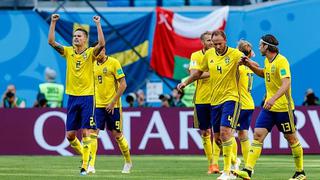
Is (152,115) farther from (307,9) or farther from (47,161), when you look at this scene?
(307,9)

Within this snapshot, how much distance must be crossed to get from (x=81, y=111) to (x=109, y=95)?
1.25 meters

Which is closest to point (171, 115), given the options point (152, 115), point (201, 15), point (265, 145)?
point (152, 115)

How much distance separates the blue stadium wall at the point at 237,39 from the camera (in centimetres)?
3388

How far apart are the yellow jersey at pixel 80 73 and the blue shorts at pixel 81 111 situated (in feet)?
0.35

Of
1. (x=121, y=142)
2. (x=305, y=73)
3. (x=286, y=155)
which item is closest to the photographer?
(x=121, y=142)

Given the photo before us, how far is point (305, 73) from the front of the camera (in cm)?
3384

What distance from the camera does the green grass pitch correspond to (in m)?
18.5

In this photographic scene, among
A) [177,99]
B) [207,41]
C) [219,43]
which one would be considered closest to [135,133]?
[177,99]

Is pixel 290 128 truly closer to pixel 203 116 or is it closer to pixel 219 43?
pixel 219 43

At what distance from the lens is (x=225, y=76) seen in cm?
1791

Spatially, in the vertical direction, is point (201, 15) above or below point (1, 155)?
above

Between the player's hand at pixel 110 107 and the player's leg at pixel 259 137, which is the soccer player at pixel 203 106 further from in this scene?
the player's leg at pixel 259 137

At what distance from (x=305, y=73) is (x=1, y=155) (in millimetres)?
10591

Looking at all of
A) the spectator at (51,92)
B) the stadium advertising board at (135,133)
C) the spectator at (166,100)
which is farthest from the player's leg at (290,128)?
the spectator at (51,92)
